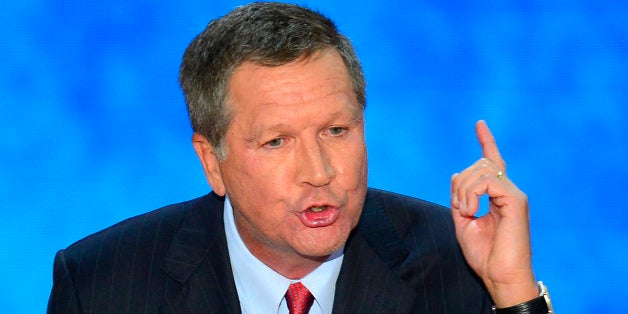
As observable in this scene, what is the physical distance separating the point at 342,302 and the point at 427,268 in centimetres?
26

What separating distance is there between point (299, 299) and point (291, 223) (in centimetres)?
36

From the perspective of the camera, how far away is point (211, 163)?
3473 millimetres

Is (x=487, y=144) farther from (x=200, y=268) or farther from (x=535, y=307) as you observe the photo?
(x=200, y=268)

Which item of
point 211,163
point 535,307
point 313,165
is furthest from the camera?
point 211,163

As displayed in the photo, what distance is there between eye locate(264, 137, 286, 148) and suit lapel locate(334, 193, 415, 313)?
1.62 feet

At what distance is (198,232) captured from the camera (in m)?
3.66

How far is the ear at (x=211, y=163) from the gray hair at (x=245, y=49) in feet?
0.10

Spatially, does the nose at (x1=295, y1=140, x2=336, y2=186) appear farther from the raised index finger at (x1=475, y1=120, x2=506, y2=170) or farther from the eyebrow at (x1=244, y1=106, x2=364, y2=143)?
the raised index finger at (x1=475, y1=120, x2=506, y2=170)

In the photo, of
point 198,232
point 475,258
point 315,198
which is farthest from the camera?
point 198,232

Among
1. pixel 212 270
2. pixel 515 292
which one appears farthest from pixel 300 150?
pixel 515 292

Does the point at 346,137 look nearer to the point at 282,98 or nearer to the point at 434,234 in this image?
the point at 282,98

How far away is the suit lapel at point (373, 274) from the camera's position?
11.4 ft

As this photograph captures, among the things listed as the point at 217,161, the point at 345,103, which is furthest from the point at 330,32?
the point at 217,161

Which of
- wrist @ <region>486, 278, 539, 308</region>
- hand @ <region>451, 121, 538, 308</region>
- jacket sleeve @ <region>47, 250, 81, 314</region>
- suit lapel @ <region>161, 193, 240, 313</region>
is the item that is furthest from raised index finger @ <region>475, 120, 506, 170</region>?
jacket sleeve @ <region>47, 250, 81, 314</region>
